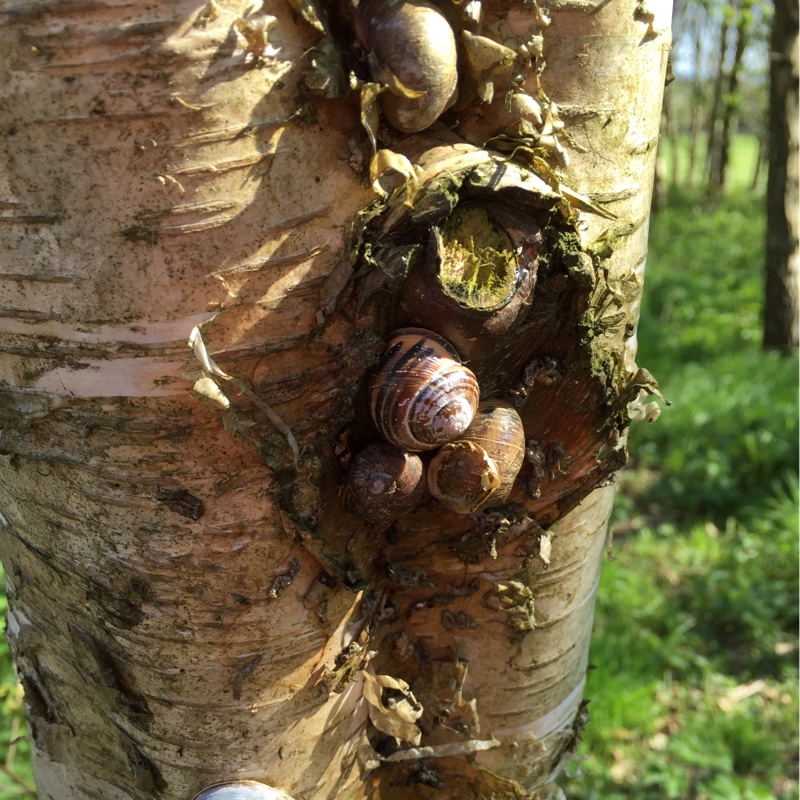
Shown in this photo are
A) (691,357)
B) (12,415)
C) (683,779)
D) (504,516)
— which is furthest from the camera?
(691,357)

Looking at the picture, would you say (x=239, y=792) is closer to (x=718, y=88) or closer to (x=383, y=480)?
(x=383, y=480)

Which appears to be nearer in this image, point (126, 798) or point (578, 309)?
point (578, 309)

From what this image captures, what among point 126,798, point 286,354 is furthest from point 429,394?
point 126,798

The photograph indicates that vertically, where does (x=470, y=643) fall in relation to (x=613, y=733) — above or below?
above

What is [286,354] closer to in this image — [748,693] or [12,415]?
[12,415]

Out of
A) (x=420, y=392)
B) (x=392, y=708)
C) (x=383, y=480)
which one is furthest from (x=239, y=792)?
(x=420, y=392)

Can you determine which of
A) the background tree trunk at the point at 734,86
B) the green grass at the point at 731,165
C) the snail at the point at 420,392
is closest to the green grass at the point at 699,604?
the snail at the point at 420,392

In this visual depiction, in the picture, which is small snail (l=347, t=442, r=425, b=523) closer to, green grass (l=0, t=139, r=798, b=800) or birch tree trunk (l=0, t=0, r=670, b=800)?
birch tree trunk (l=0, t=0, r=670, b=800)

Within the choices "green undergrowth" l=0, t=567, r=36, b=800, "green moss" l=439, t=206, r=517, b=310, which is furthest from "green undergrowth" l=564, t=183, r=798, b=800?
"green undergrowth" l=0, t=567, r=36, b=800

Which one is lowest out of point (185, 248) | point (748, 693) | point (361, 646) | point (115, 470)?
point (748, 693)
